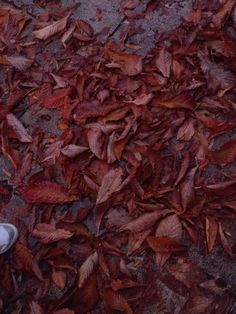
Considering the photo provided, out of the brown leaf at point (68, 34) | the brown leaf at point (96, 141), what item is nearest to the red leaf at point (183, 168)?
the brown leaf at point (96, 141)

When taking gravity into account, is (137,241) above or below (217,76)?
below

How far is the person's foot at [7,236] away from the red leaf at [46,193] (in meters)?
0.15

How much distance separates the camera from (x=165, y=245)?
6.47 ft

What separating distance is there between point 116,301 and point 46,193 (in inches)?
23.1

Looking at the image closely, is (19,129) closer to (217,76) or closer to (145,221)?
(145,221)

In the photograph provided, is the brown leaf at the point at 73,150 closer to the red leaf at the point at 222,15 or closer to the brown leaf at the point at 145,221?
the brown leaf at the point at 145,221

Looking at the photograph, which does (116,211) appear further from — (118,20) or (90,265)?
(118,20)

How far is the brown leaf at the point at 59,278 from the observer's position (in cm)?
196

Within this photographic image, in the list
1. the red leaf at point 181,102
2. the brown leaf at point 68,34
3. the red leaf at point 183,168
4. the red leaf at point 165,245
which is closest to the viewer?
the red leaf at point 165,245

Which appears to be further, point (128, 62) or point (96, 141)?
point (128, 62)

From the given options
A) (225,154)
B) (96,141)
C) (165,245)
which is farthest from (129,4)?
(165,245)

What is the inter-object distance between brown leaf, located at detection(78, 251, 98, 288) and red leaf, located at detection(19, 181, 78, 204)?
0.95 feet

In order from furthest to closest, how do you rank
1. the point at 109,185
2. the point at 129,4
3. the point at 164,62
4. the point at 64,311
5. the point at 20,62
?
1. the point at 129,4
2. the point at 20,62
3. the point at 164,62
4. the point at 109,185
5. the point at 64,311

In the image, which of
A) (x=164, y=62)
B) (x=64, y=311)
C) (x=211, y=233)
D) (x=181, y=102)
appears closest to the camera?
(x=64, y=311)
